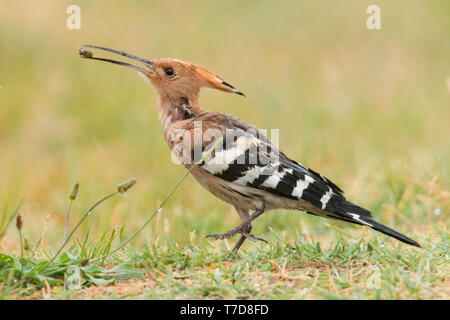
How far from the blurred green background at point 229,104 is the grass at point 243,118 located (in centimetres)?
2

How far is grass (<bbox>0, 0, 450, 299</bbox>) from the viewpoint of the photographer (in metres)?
3.38

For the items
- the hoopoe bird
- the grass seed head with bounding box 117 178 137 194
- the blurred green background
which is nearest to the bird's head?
the hoopoe bird

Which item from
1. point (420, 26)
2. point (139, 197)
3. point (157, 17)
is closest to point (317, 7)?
point (420, 26)

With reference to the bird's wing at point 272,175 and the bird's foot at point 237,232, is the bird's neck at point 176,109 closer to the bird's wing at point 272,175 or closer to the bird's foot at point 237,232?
the bird's wing at point 272,175

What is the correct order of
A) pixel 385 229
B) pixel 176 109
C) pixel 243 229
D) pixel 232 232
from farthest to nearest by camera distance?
1. pixel 176 109
2. pixel 243 229
3. pixel 232 232
4. pixel 385 229

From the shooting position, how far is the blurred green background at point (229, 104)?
5.73m

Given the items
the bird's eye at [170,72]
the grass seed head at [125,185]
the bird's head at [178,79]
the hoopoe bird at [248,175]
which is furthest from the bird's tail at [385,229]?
the bird's eye at [170,72]

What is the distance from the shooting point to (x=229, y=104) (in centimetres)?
891

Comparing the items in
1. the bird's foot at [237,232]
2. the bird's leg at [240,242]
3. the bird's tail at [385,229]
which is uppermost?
the bird's tail at [385,229]

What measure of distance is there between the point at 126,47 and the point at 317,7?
3.82m

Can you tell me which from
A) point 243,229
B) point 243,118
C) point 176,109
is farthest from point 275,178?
point 243,118

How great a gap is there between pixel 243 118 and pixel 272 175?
437 cm

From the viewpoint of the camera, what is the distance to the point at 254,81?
377 inches

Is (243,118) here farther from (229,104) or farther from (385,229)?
(385,229)
